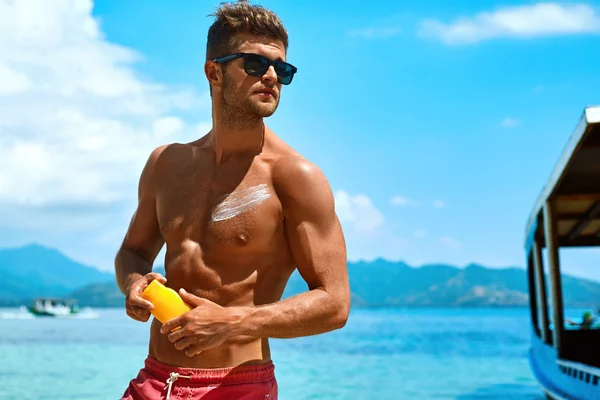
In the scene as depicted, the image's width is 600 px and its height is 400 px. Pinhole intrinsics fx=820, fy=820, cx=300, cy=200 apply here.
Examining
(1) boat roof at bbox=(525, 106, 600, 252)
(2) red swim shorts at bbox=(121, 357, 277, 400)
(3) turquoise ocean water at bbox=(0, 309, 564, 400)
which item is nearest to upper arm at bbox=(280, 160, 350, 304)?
(2) red swim shorts at bbox=(121, 357, 277, 400)

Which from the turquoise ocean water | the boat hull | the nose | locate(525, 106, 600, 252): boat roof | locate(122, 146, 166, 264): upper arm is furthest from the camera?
the turquoise ocean water

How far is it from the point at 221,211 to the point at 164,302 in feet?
1.31

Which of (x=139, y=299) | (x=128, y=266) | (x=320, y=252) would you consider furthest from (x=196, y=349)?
(x=128, y=266)

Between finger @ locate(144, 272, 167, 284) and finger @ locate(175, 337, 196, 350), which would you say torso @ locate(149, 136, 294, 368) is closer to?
finger @ locate(144, 272, 167, 284)

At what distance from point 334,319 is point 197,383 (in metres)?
0.49

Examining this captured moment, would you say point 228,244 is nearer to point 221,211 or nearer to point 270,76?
point 221,211

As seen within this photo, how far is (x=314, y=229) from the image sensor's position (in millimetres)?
2635

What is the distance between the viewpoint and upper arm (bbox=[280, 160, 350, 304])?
2.61 meters

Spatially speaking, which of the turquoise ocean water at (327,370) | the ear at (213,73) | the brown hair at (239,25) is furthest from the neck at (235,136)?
the turquoise ocean water at (327,370)

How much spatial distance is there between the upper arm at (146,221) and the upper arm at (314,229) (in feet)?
1.78

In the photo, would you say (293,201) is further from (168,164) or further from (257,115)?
(168,164)

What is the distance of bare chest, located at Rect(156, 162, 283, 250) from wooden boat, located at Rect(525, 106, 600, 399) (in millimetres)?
6016

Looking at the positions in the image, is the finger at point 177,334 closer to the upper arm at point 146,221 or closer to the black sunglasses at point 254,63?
the upper arm at point 146,221

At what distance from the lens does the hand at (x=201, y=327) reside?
2340 millimetres
